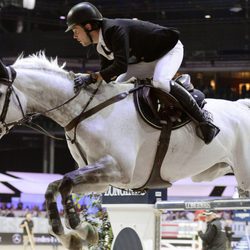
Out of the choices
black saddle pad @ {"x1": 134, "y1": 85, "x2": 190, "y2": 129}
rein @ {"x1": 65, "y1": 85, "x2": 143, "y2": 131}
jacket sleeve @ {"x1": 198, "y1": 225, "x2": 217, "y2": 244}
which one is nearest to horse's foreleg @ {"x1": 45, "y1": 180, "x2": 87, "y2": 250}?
rein @ {"x1": 65, "y1": 85, "x2": 143, "y2": 131}

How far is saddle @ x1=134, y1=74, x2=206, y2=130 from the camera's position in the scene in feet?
13.2

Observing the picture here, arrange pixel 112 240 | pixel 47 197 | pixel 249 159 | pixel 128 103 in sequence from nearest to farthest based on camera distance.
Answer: pixel 47 197 → pixel 128 103 → pixel 249 159 → pixel 112 240

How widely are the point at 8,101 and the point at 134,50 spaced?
3.38ft

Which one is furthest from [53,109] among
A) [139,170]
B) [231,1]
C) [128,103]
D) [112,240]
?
[231,1]

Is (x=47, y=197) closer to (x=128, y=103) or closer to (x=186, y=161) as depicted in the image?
(x=128, y=103)

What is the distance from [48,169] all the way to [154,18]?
26.3 ft

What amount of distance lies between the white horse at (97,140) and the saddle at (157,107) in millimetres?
49

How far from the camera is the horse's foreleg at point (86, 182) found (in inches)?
142

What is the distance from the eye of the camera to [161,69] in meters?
4.08

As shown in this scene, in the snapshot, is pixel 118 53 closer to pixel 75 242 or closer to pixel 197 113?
pixel 197 113

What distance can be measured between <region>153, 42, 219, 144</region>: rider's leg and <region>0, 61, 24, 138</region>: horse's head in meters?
1.03

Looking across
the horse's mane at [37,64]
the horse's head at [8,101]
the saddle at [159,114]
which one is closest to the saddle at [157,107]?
the saddle at [159,114]

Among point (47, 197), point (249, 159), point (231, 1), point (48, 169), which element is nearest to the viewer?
point (47, 197)

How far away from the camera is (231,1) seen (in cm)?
2014
